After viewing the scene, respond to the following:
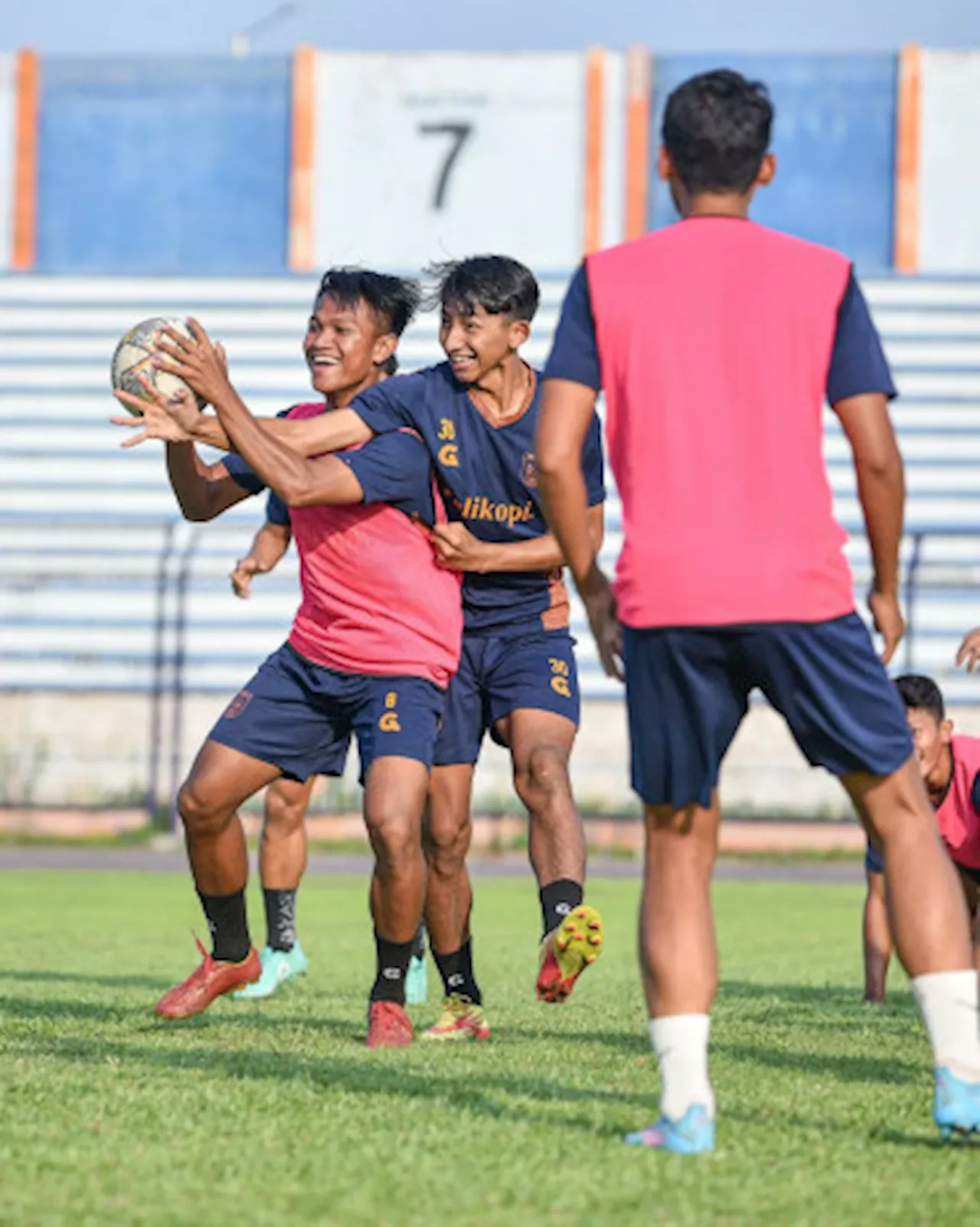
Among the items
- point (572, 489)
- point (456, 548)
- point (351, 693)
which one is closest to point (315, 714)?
point (351, 693)

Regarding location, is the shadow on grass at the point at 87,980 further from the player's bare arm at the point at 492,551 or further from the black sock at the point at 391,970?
the player's bare arm at the point at 492,551

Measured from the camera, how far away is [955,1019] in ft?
14.1

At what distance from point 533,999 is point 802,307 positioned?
446cm

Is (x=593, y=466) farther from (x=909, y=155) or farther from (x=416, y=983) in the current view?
(x=909, y=155)

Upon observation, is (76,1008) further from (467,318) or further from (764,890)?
(764,890)

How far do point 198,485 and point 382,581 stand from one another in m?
0.62

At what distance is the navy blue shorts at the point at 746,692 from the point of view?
4266mm

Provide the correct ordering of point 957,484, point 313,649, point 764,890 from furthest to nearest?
point 957,484, point 764,890, point 313,649

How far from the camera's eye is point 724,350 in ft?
14.0

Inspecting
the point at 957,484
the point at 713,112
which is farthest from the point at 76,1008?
the point at 957,484

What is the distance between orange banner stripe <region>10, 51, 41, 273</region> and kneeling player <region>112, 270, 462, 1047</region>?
63.5 feet

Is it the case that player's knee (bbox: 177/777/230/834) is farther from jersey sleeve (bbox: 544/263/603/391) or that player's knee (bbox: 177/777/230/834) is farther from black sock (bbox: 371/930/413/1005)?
jersey sleeve (bbox: 544/263/603/391)

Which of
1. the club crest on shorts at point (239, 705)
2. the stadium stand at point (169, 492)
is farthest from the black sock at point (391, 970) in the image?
the stadium stand at point (169, 492)

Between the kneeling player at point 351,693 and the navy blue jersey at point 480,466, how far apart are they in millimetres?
92
